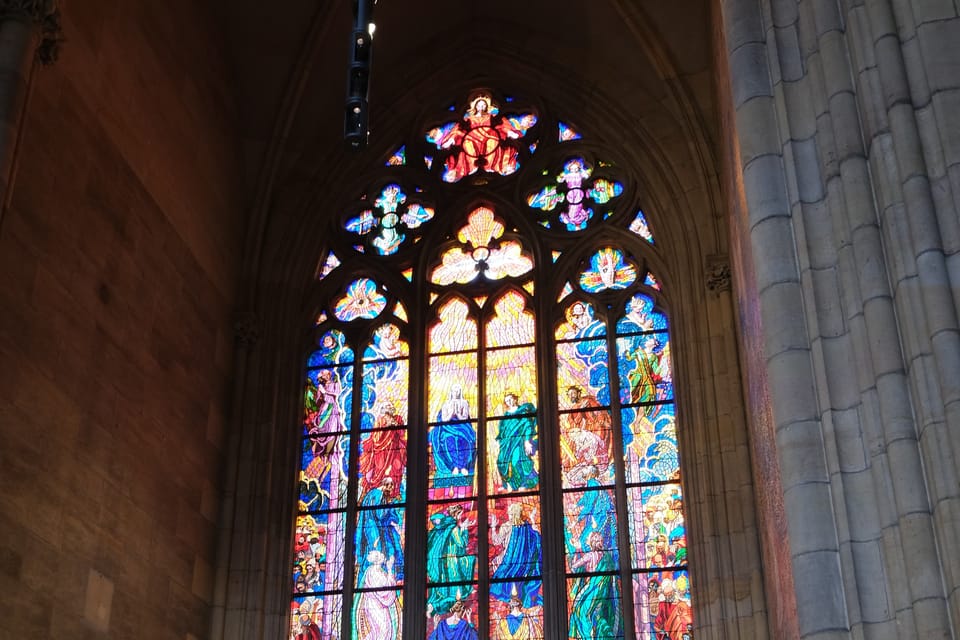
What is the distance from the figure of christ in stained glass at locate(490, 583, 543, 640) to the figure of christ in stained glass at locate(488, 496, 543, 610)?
4cm

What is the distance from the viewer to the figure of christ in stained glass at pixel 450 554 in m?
12.3

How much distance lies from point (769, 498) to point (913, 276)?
11.2ft

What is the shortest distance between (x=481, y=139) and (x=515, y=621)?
211 inches

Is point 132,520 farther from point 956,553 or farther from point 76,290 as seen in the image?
point 956,553

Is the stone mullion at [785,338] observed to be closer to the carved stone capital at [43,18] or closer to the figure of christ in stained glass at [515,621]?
the carved stone capital at [43,18]

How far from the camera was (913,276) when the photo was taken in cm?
663

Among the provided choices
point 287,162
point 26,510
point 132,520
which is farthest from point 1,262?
point 287,162

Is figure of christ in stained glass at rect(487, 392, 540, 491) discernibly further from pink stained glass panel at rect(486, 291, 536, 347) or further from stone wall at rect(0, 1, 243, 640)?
stone wall at rect(0, 1, 243, 640)

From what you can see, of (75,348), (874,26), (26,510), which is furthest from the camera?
(75,348)

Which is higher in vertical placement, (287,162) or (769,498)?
(287,162)

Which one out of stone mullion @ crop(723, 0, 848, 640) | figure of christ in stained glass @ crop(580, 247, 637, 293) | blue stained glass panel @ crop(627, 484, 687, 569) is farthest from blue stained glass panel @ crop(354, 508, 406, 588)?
stone mullion @ crop(723, 0, 848, 640)

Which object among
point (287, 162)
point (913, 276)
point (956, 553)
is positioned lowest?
point (956, 553)

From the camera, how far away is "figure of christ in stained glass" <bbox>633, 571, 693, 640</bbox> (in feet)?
38.3

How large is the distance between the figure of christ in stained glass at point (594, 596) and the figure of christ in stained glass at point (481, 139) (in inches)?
172
